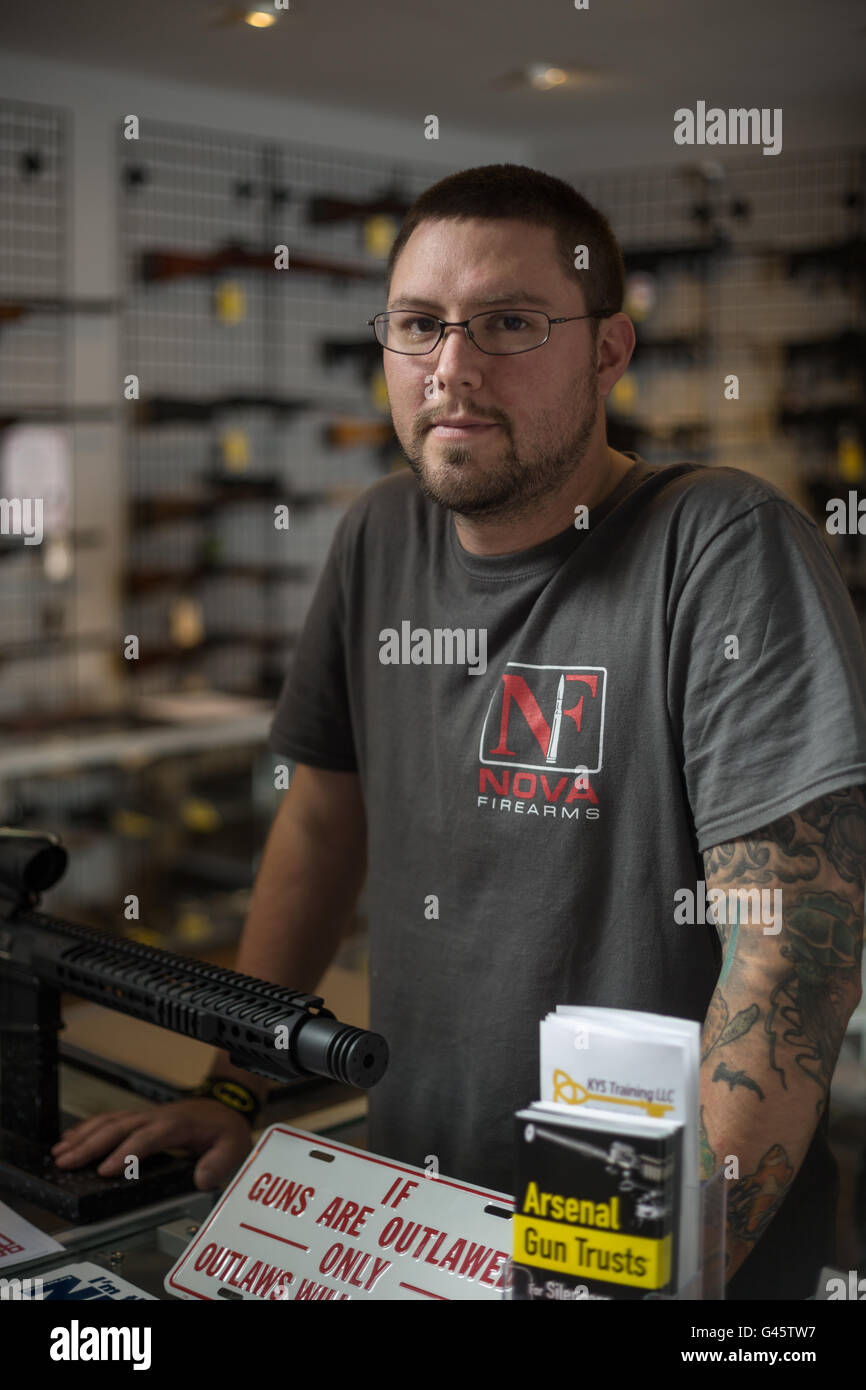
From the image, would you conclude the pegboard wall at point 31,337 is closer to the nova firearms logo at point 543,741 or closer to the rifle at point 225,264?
the rifle at point 225,264

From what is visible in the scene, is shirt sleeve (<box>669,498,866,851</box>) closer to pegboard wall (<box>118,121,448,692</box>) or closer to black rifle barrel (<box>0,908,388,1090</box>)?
black rifle barrel (<box>0,908,388,1090</box>)

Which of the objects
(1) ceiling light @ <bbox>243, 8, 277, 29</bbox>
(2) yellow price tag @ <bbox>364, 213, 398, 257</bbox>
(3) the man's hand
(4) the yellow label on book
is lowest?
(3) the man's hand

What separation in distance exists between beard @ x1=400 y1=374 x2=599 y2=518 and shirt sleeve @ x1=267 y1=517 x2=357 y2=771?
29cm

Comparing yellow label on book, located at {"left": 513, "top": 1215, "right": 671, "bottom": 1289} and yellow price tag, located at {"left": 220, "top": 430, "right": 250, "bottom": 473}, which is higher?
yellow price tag, located at {"left": 220, "top": 430, "right": 250, "bottom": 473}

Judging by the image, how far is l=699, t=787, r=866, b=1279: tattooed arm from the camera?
980 millimetres

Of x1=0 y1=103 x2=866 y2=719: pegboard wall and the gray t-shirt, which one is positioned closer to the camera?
the gray t-shirt

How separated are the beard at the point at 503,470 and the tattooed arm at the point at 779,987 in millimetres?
389

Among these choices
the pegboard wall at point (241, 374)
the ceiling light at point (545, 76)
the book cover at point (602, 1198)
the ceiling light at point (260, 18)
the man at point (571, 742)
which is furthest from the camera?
the pegboard wall at point (241, 374)

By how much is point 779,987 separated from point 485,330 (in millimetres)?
620

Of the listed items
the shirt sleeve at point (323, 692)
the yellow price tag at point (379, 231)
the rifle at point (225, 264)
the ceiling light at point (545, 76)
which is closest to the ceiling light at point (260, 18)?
the rifle at point (225, 264)

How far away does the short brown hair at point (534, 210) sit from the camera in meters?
1.25

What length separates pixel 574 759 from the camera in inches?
49.9

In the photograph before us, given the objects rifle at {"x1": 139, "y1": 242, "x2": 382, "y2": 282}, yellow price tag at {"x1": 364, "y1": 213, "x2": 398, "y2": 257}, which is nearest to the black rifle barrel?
rifle at {"x1": 139, "y1": 242, "x2": 382, "y2": 282}

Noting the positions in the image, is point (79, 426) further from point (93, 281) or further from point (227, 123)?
point (227, 123)
